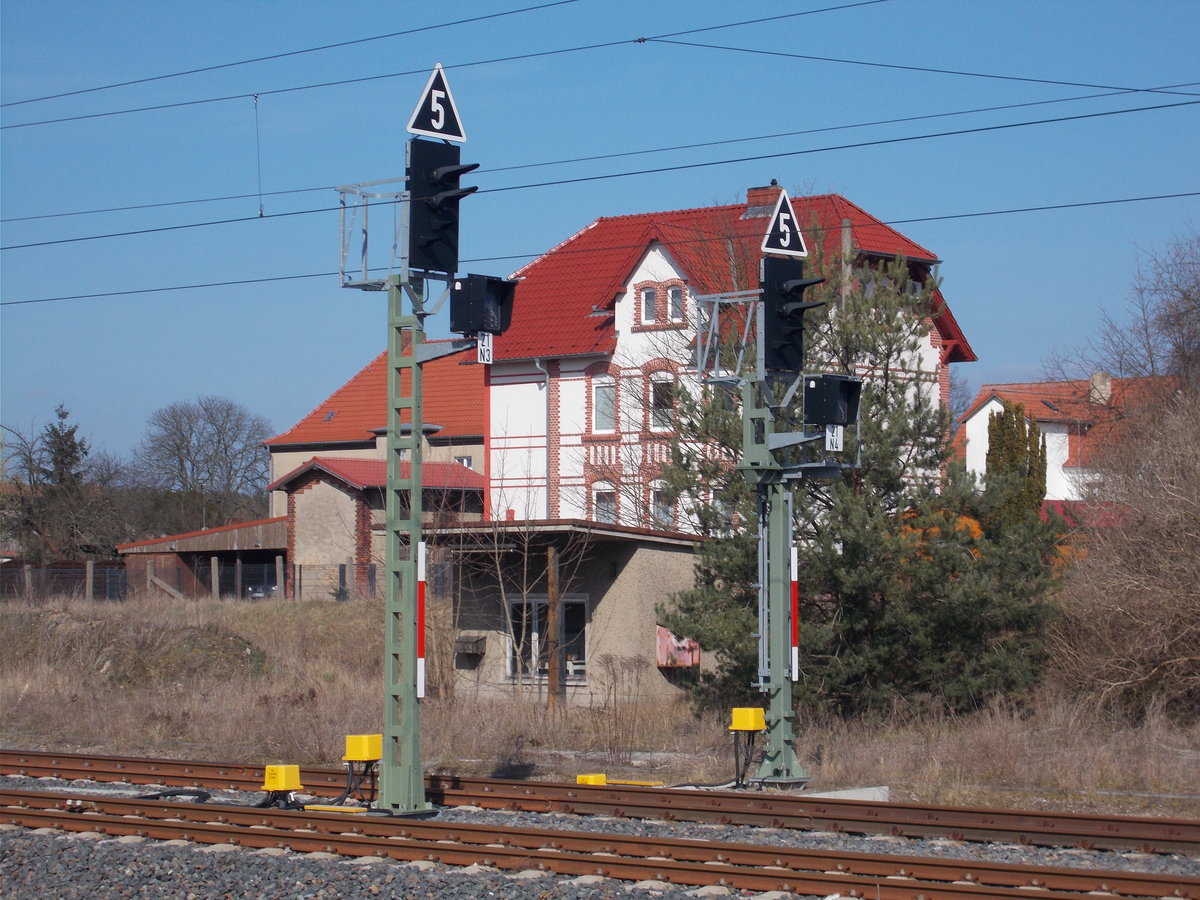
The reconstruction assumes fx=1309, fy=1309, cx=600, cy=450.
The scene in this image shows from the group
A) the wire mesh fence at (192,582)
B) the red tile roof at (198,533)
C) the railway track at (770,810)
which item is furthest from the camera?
the red tile roof at (198,533)

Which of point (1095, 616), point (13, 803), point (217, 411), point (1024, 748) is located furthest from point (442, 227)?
point (217, 411)

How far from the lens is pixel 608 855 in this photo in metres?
10.1

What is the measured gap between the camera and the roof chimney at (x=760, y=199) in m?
37.0

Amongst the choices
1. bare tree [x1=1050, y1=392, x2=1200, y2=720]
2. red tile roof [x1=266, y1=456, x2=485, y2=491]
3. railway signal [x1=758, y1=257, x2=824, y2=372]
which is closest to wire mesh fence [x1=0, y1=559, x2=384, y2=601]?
red tile roof [x1=266, y1=456, x2=485, y2=491]

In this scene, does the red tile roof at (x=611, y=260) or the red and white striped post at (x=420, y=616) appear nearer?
the red and white striped post at (x=420, y=616)

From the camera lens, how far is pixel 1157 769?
1480 cm

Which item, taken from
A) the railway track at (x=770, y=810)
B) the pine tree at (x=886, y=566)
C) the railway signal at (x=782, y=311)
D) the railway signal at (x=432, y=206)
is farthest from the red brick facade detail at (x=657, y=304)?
the railway signal at (x=432, y=206)

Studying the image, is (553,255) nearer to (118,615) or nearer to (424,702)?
(118,615)

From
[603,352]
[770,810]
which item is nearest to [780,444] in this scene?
[770,810]

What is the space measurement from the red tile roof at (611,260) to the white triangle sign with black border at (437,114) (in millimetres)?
19883

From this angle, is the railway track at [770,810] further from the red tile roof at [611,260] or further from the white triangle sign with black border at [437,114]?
the red tile roof at [611,260]

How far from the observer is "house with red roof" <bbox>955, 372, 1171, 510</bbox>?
94.9ft

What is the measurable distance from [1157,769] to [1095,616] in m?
5.41

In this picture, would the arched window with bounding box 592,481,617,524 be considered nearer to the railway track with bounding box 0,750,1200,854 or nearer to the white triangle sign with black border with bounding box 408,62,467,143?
the railway track with bounding box 0,750,1200,854
